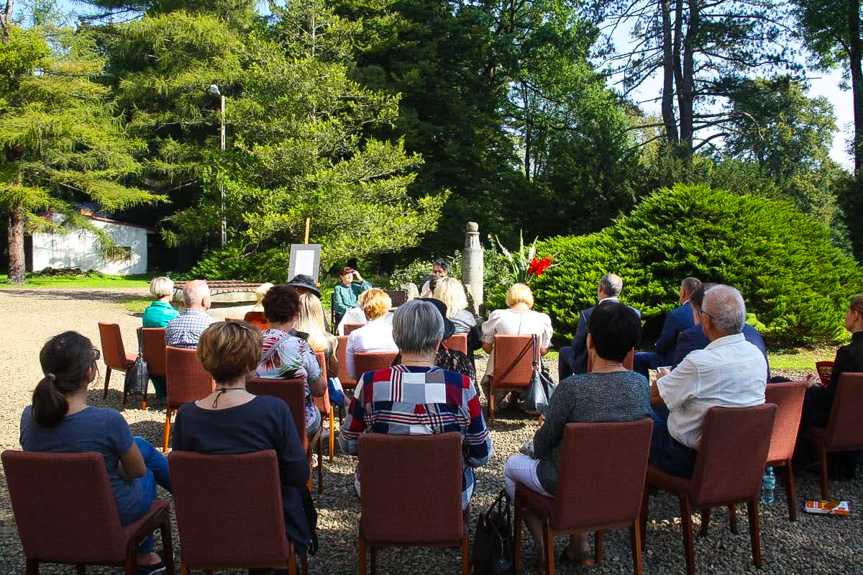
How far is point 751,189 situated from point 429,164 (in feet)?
38.3

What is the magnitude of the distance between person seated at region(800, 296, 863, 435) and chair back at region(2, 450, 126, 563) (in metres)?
4.04

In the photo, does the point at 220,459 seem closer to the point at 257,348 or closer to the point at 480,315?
the point at 257,348

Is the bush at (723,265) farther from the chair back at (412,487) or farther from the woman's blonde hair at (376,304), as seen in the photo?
the chair back at (412,487)

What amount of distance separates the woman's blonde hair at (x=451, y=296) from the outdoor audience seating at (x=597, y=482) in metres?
3.24

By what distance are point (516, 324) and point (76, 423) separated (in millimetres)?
4077

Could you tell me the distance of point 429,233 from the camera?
81.5 ft

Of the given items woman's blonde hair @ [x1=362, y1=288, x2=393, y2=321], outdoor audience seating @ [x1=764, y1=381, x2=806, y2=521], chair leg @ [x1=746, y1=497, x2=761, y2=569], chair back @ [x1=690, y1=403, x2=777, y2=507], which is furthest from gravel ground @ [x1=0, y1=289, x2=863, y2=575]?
woman's blonde hair @ [x1=362, y1=288, x2=393, y2=321]

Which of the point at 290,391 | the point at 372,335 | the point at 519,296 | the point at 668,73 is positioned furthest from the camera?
the point at 668,73

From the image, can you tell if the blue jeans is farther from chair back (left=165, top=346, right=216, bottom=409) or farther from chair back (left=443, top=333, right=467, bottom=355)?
chair back (left=165, top=346, right=216, bottom=409)

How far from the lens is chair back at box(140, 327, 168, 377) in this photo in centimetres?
654

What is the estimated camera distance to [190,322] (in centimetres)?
604

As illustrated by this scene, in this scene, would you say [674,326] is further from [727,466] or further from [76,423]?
[76,423]

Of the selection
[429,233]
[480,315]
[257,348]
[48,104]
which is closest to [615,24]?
[429,233]

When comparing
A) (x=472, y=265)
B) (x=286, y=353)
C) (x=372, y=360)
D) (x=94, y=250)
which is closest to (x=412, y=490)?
(x=286, y=353)
